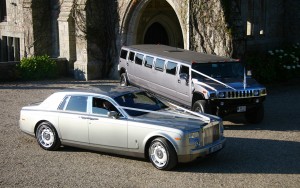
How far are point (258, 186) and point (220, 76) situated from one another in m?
5.34

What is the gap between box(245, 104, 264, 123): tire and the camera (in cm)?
1326

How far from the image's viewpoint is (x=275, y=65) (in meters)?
19.8

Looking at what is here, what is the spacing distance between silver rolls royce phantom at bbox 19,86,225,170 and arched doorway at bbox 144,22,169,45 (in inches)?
498

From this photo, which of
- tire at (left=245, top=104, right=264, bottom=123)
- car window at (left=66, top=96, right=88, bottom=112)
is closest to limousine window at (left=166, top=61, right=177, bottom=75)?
tire at (left=245, top=104, right=264, bottom=123)

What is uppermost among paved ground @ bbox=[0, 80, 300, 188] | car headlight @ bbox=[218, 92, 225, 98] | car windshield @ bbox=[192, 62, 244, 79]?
car windshield @ bbox=[192, 62, 244, 79]

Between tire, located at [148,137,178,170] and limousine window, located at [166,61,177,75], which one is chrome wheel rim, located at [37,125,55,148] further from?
limousine window, located at [166,61,177,75]

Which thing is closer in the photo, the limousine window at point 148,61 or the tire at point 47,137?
the tire at point 47,137

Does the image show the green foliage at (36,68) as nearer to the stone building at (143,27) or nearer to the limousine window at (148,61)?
the stone building at (143,27)

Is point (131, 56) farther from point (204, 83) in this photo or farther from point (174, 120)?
point (174, 120)

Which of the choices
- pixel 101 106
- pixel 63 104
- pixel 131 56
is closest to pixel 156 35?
pixel 131 56

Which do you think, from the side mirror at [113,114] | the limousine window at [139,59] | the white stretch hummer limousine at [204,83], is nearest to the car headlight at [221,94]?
the white stretch hummer limousine at [204,83]

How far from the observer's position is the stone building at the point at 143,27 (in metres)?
18.5

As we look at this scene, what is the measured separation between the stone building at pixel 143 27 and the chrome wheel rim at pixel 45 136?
30.8 feet

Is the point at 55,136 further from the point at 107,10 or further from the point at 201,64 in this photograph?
the point at 107,10
